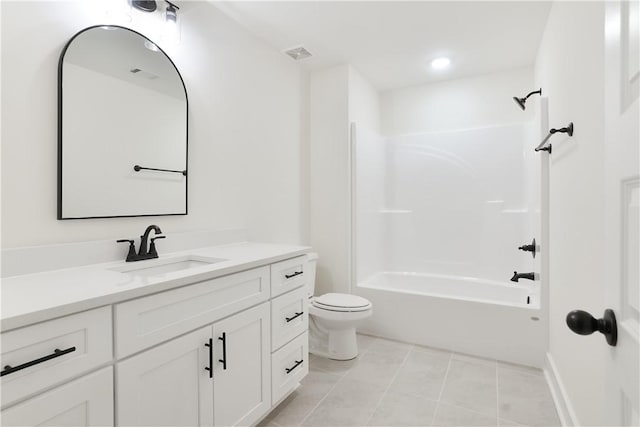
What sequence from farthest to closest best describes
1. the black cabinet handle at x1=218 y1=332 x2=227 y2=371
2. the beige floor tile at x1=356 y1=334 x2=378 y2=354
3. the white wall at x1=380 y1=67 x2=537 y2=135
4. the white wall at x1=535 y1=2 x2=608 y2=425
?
the white wall at x1=380 y1=67 x2=537 y2=135 < the beige floor tile at x1=356 y1=334 x2=378 y2=354 < the black cabinet handle at x1=218 y1=332 x2=227 y2=371 < the white wall at x1=535 y1=2 x2=608 y2=425

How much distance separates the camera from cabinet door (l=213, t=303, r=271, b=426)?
1397mm

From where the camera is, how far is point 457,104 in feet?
11.2

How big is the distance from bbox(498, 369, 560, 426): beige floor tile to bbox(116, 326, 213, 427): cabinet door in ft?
5.16

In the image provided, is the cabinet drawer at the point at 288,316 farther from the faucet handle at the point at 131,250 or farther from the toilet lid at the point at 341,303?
the faucet handle at the point at 131,250

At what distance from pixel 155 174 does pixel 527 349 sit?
8.74 feet

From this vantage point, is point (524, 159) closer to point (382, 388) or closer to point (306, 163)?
point (306, 163)

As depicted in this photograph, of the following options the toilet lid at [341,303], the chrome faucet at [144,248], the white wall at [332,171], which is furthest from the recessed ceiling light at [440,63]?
the chrome faucet at [144,248]

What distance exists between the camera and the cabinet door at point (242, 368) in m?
1.40

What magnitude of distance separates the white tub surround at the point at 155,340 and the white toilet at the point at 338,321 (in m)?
0.57

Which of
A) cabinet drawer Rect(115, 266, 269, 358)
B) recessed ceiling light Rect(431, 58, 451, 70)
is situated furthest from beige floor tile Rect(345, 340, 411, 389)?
recessed ceiling light Rect(431, 58, 451, 70)

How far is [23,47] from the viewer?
129 cm

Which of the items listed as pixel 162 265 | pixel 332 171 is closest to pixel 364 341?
pixel 332 171

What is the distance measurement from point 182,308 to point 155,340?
14cm

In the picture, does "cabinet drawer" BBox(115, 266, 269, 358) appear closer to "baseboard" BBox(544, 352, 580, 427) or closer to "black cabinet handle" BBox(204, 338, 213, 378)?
"black cabinet handle" BBox(204, 338, 213, 378)
